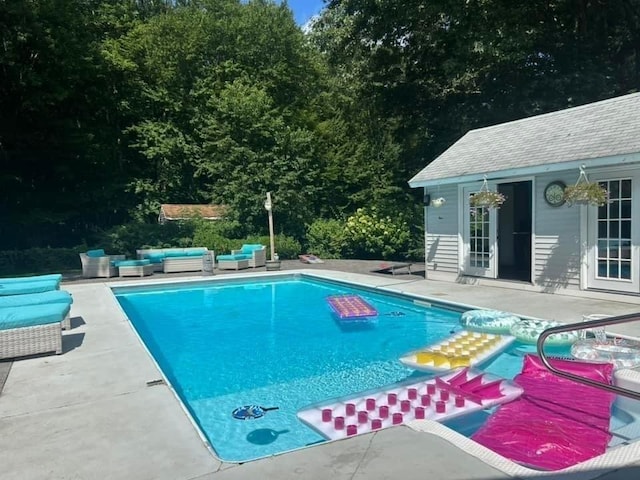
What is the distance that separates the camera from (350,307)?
927cm

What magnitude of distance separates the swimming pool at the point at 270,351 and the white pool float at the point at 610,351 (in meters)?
0.72

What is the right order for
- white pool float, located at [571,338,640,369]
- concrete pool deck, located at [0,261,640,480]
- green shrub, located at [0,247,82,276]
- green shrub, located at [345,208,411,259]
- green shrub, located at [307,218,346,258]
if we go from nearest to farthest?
1. concrete pool deck, located at [0,261,640,480]
2. white pool float, located at [571,338,640,369]
3. green shrub, located at [0,247,82,276]
4. green shrub, located at [345,208,411,259]
5. green shrub, located at [307,218,346,258]

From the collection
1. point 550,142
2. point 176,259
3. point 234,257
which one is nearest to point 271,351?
point 550,142

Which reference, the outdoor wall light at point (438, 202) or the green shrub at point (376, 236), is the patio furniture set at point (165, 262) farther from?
the outdoor wall light at point (438, 202)

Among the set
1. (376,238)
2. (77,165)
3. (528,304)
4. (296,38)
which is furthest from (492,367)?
(296,38)

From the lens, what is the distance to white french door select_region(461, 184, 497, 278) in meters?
10.4

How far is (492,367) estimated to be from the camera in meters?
5.89

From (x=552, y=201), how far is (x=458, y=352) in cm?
458

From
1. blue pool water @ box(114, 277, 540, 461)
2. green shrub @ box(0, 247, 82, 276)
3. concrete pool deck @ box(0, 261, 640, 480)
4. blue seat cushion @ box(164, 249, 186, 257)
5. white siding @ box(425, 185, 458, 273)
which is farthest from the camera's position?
green shrub @ box(0, 247, 82, 276)

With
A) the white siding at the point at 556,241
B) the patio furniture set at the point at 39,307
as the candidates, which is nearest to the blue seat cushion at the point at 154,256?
the patio furniture set at the point at 39,307

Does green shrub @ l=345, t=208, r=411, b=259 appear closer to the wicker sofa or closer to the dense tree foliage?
the dense tree foliage

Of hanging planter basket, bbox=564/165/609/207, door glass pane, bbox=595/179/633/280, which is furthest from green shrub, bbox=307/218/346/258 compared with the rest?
hanging planter basket, bbox=564/165/609/207

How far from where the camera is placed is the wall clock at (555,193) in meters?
8.84

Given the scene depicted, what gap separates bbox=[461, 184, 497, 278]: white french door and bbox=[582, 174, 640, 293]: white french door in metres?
2.14
